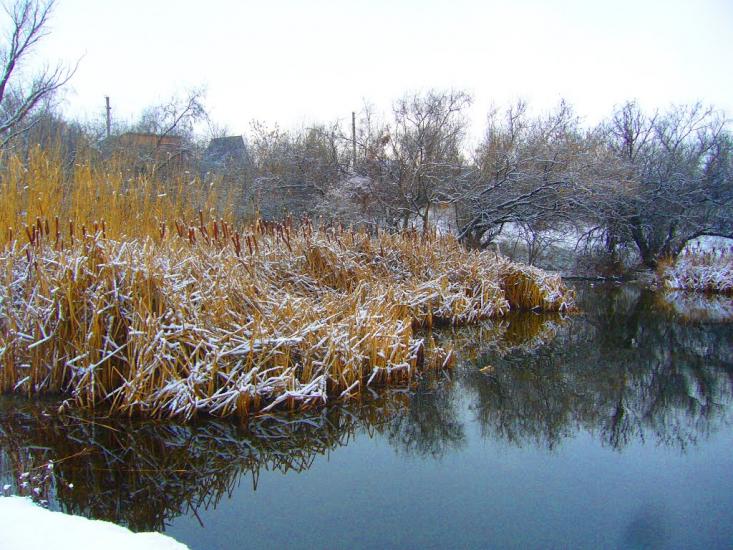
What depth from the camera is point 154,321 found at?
14.1ft

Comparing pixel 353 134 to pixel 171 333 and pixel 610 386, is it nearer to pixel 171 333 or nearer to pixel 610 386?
pixel 610 386

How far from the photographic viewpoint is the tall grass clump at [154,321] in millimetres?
4312

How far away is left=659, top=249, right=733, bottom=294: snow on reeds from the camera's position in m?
13.1

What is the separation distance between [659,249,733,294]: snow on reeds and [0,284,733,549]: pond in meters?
8.53

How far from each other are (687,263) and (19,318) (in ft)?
45.7

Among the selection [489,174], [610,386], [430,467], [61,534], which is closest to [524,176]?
[489,174]

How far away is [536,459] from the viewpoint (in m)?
3.95

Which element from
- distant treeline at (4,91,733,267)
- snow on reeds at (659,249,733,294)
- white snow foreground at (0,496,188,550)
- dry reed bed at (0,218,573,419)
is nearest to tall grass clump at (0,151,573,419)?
dry reed bed at (0,218,573,419)

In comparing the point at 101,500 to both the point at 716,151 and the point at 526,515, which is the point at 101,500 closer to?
the point at 526,515

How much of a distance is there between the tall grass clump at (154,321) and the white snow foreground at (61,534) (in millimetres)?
1400

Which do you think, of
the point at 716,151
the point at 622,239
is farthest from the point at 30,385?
the point at 716,151

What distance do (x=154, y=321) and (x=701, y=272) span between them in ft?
42.2

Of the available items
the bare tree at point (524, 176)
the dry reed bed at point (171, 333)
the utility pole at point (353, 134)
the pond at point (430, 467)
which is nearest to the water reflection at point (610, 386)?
the pond at point (430, 467)

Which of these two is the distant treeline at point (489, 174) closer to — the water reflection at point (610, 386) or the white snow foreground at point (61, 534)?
the water reflection at point (610, 386)
